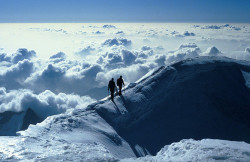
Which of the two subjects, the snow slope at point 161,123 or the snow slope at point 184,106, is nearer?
the snow slope at point 161,123

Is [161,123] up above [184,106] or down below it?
below

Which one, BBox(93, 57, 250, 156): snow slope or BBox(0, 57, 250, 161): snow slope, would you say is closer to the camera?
BBox(0, 57, 250, 161): snow slope

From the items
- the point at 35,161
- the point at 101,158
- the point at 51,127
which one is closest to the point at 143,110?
the point at 51,127

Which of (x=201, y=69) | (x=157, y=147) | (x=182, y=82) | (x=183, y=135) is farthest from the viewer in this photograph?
(x=201, y=69)

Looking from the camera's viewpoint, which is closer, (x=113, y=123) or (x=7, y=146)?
(x=7, y=146)

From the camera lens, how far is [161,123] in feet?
82.6

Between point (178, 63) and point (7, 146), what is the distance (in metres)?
26.7

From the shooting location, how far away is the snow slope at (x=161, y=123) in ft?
46.1

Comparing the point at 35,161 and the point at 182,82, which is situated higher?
the point at 182,82

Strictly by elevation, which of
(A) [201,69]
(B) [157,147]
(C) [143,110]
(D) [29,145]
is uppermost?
(A) [201,69]

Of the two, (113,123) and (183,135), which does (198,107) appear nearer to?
(183,135)

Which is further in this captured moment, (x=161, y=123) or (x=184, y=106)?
(x=184, y=106)

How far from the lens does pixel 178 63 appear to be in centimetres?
3366

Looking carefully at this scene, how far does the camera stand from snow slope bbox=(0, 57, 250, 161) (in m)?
14.1
